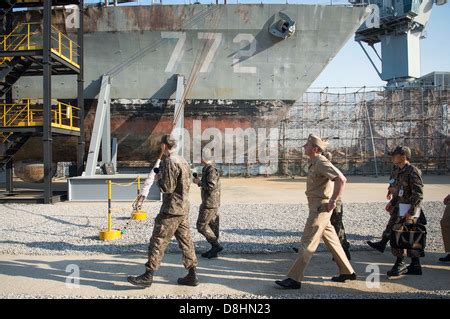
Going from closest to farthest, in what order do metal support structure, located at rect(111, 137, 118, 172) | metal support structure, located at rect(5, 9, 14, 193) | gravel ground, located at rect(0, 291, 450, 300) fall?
1. gravel ground, located at rect(0, 291, 450, 300)
2. metal support structure, located at rect(5, 9, 14, 193)
3. metal support structure, located at rect(111, 137, 118, 172)

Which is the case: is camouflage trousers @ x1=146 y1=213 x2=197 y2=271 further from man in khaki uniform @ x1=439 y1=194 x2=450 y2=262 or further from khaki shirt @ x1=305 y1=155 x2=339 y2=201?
man in khaki uniform @ x1=439 y1=194 x2=450 y2=262

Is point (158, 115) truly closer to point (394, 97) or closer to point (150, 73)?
point (150, 73)

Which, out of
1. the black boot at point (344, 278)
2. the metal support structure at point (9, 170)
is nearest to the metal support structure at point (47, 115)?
the metal support structure at point (9, 170)

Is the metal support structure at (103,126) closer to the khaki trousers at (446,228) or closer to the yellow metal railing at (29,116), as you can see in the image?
the yellow metal railing at (29,116)

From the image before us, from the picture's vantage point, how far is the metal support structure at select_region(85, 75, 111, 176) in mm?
11594

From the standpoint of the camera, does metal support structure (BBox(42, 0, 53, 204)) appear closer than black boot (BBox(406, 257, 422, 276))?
No

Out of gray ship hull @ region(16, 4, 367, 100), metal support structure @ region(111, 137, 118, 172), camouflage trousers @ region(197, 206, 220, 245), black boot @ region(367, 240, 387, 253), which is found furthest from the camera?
metal support structure @ region(111, 137, 118, 172)

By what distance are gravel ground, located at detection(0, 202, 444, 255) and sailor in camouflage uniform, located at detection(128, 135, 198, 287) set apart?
157 cm

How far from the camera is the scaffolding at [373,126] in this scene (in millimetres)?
20500

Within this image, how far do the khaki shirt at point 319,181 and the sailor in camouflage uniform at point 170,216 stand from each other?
1443 millimetres

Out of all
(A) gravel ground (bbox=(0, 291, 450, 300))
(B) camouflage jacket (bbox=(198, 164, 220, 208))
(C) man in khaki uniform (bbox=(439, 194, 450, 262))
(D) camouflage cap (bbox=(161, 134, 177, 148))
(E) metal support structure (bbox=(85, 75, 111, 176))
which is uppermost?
(E) metal support structure (bbox=(85, 75, 111, 176))

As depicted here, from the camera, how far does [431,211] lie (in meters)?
8.27

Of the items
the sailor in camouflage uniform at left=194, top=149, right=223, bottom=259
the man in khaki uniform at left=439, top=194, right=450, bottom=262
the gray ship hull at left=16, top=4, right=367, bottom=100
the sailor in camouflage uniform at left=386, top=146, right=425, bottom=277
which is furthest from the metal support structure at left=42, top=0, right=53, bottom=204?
the man in khaki uniform at left=439, top=194, right=450, bottom=262
